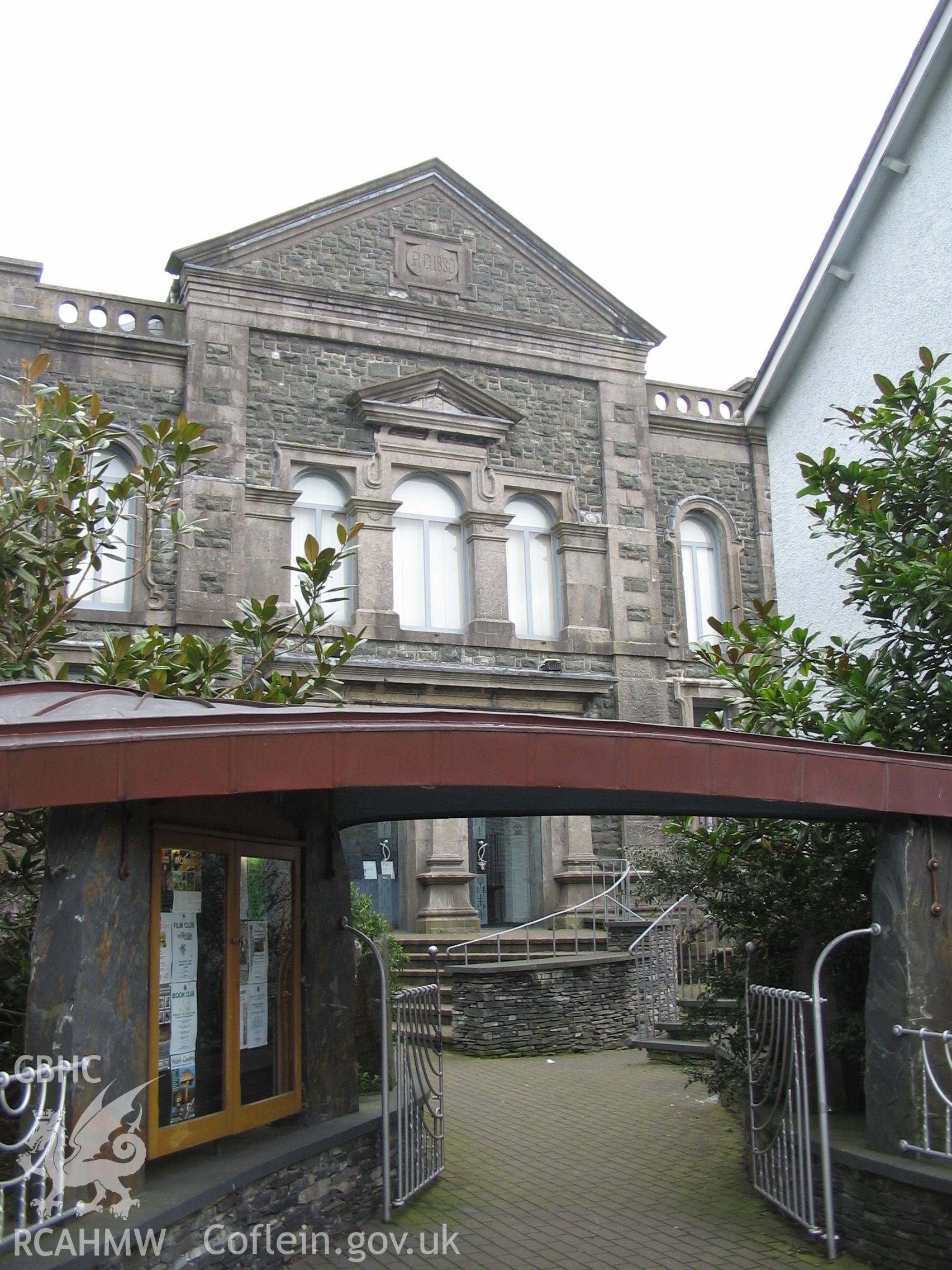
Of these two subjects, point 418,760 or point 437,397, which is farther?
point 437,397

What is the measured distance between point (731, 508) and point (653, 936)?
9.33m

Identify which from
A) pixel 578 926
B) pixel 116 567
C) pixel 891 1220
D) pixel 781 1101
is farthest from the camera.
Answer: pixel 578 926

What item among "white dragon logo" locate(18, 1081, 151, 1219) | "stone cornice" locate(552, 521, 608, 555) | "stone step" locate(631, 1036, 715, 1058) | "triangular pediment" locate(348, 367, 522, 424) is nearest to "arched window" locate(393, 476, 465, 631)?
"triangular pediment" locate(348, 367, 522, 424)

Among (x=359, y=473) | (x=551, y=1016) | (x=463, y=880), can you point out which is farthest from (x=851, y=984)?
(x=359, y=473)

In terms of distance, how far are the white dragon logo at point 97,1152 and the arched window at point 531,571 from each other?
14.0 meters

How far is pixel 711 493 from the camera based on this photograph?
68.2 feet

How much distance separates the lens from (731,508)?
20.9 m

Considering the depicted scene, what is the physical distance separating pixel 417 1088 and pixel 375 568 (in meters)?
10.7

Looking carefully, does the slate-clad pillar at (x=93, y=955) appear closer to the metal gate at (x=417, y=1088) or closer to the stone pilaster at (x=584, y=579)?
the metal gate at (x=417, y=1088)

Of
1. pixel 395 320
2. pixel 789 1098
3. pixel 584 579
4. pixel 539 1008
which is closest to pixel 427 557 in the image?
pixel 584 579

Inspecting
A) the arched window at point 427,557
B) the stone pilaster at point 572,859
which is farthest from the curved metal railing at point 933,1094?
the arched window at point 427,557

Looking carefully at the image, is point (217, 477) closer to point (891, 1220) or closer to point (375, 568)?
point (375, 568)

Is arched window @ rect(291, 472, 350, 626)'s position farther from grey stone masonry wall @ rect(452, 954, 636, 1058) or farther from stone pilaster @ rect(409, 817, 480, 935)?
grey stone masonry wall @ rect(452, 954, 636, 1058)

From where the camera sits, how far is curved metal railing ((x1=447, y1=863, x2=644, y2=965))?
15.2 meters
